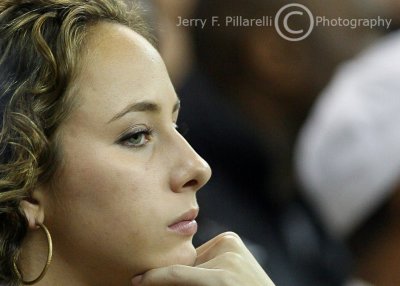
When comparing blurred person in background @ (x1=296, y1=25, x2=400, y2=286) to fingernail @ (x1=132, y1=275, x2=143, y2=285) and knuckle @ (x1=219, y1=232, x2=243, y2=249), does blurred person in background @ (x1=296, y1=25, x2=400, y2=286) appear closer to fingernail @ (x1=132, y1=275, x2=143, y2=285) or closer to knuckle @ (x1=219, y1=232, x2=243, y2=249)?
knuckle @ (x1=219, y1=232, x2=243, y2=249)

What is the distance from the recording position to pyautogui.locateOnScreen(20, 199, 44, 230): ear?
3.68ft

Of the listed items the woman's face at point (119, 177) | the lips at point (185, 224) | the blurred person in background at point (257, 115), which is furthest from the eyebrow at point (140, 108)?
the blurred person in background at point (257, 115)

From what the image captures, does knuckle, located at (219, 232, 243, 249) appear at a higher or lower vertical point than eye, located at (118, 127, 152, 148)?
lower

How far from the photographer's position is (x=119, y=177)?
1.12 meters

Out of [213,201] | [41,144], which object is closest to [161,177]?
[41,144]

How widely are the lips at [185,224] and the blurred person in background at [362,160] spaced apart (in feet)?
1.26

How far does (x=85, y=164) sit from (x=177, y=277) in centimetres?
17

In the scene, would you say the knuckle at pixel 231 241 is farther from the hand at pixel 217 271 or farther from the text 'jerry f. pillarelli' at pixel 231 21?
the text 'jerry f. pillarelli' at pixel 231 21

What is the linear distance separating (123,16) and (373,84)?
47 cm

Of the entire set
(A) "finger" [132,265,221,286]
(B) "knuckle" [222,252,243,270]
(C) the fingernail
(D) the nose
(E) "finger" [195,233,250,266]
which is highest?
(D) the nose

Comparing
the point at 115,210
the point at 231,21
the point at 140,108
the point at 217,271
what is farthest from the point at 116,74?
the point at 231,21

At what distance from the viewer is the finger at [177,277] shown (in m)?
1.13

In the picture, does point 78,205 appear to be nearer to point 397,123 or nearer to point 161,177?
point 161,177

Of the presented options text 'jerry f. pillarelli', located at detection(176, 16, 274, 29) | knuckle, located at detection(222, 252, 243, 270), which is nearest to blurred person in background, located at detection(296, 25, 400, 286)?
text 'jerry f. pillarelli', located at detection(176, 16, 274, 29)
